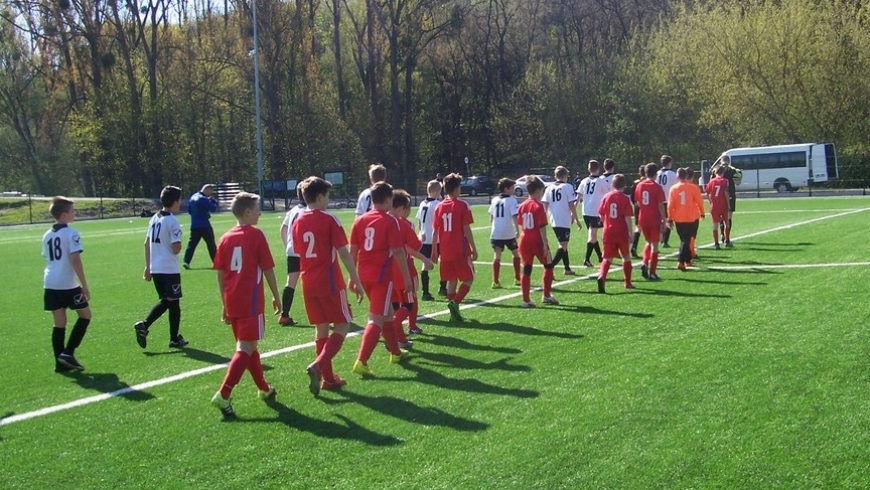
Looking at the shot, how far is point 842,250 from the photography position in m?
14.5

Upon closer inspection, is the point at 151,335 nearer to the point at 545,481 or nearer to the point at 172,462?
the point at 172,462

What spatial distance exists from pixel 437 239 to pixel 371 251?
9.30 feet

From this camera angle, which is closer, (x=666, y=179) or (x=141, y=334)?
(x=141, y=334)

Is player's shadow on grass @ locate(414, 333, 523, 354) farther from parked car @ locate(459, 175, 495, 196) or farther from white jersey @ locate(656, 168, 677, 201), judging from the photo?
parked car @ locate(459, 175, 495, 196)

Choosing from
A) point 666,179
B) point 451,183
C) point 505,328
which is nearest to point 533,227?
point 451,183

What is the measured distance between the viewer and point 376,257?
734 centimetres

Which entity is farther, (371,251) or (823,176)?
(823,176)

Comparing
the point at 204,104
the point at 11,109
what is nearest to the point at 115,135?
the point at 204,104

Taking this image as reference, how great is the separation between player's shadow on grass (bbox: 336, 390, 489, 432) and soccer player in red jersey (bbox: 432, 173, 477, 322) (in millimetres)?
3353

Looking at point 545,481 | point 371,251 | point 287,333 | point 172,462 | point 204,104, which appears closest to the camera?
point 545,481

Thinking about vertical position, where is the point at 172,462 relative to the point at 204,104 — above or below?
below

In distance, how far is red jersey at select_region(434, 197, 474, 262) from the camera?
9820mm

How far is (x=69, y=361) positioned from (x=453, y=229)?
175 inches

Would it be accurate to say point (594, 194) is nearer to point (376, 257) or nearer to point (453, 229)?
point (453, 229)
